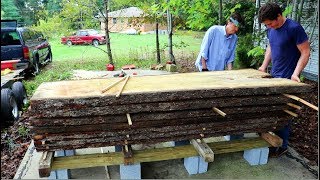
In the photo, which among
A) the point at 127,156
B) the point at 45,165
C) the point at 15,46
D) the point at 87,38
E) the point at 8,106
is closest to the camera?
the point at 45,165

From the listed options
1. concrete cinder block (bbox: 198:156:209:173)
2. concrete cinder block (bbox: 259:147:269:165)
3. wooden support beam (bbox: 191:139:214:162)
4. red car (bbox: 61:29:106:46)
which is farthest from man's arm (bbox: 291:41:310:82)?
red car (bbox: 61:29:106:46)

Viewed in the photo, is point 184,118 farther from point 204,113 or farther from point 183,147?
point 183,147

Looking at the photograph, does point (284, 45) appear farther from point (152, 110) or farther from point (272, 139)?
point (152, 110)

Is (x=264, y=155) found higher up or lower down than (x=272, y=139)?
lower down

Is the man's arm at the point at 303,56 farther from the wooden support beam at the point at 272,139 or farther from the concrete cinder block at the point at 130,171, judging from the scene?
the concrete cinder block at the point at 130,171

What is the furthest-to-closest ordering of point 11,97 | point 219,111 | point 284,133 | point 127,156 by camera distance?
point 11,97 → point 284,133 → point 127,156 → point 219,111

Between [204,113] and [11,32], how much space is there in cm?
865

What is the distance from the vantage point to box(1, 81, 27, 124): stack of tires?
18.6 feet

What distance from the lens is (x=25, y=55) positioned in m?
9.61

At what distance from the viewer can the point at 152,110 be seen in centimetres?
299

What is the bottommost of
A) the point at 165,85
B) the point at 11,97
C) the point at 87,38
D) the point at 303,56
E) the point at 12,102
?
the point at 12,102

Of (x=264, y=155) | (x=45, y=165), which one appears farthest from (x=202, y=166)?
(x=45, y=165)

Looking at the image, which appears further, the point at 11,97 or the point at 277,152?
the point at 11,97

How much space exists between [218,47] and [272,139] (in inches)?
66.2
